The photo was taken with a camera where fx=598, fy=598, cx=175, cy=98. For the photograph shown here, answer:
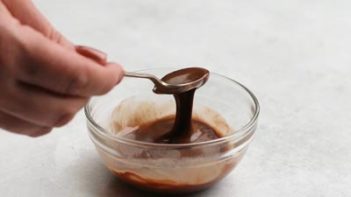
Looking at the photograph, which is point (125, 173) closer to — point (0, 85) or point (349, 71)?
point (0, 85)

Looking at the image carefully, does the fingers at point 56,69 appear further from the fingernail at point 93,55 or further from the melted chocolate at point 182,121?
the melted chocolate at point 182,121

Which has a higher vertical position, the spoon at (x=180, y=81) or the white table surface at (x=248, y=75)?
the spoon at (x=180, y=81)

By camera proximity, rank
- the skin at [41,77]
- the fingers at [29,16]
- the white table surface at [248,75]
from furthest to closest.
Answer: the white table surface at [248,75]
the fingers at [29,16]
the skin at [41,77]

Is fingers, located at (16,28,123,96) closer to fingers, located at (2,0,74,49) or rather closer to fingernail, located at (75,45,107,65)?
fingernail, located at (75,45,107,65)

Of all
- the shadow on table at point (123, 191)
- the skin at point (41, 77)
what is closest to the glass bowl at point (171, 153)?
the shadow on table at point (123, 191)

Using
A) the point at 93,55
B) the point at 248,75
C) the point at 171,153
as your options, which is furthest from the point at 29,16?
the point at 248,75

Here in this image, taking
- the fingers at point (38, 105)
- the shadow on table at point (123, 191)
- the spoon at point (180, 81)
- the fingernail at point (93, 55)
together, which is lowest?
the shadow on table at point (123, 191)

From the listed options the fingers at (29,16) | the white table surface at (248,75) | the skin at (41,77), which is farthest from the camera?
the white table surface at (248,75)

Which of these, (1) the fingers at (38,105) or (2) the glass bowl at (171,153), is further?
(2) the glass bowl at (171,153)

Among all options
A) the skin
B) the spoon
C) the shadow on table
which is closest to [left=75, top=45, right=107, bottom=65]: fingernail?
the skin

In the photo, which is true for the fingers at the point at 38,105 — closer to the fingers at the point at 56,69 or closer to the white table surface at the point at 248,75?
the fingers at the point at 56,69
